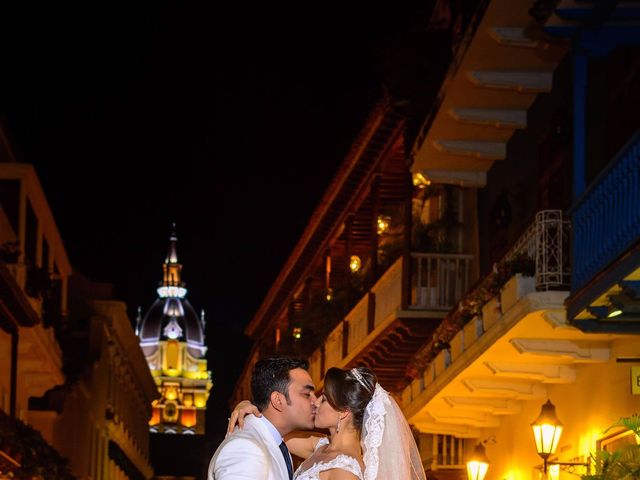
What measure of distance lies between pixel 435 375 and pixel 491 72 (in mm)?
4173

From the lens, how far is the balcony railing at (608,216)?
12.8 meters

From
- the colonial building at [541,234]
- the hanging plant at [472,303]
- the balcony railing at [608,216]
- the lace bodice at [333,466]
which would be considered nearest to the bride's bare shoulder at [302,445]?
the lace bodice at [333,466]

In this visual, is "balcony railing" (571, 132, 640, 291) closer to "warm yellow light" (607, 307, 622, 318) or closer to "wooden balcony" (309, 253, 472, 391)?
"warm yellow light" (607, 307, 622, 318)

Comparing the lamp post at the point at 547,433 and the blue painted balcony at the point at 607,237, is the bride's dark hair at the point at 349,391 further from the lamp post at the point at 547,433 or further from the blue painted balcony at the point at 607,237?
the lamp post at the point at 547,433

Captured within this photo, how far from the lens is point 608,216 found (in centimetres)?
1370

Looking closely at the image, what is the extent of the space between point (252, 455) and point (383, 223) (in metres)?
22.3

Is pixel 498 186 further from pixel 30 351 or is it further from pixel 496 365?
pixel 30 351

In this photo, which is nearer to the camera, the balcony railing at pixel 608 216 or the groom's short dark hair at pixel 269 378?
the groom's short dark hair at pixel 269 378

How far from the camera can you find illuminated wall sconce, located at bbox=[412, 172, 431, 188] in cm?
2425

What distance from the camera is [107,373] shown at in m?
53.3

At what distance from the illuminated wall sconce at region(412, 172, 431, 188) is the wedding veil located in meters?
14.6

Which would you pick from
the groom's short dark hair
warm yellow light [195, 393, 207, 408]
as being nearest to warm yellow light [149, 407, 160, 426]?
warm yellow light [195, 393, 207, 408]

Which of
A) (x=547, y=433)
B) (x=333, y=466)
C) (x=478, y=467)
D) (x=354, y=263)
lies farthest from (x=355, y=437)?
(x=354, y=263)

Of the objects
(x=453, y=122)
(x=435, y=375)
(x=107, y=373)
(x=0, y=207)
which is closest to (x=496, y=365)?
(x=435, y=375)
